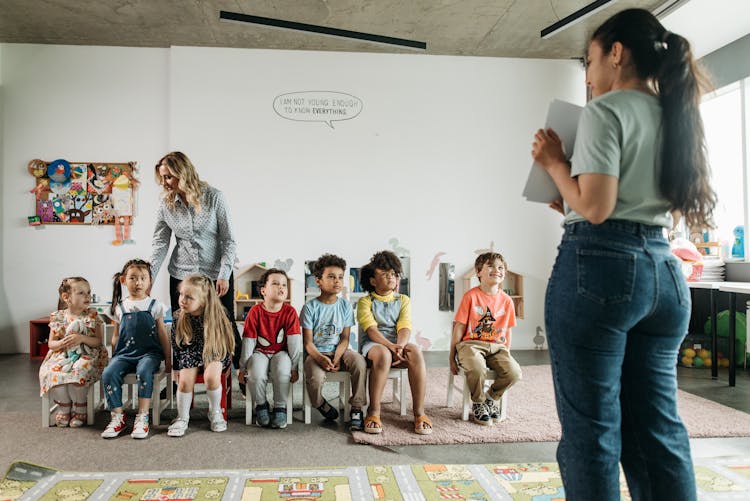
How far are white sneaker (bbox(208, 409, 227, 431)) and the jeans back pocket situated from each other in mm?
1975

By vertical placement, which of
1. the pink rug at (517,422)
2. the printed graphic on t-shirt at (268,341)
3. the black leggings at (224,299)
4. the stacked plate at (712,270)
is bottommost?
the pink rug at (517,422)

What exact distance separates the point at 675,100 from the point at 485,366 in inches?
72.2

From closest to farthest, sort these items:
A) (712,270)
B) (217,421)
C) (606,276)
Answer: (606,276)
(217,421)
(712,270)

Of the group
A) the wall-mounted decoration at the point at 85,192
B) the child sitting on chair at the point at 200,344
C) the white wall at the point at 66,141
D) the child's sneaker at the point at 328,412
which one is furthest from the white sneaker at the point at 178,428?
the wall-mounted decoration at the point at 85,192

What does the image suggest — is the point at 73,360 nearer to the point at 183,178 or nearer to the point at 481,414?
the point at 183,178

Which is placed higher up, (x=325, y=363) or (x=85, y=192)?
(x=85, y=192)

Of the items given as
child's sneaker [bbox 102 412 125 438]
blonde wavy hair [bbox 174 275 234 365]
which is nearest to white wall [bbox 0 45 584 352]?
blonde wavy hair [bbox 174 275 234 365]

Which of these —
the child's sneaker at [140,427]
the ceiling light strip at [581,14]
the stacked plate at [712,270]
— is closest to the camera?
the child's sneaker at [140,427]

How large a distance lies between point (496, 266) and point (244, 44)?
10.3 feet

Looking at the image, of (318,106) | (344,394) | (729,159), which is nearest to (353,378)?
(344,394)

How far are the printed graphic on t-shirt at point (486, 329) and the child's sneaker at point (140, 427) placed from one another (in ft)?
5.12

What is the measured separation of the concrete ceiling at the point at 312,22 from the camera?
4031 mm

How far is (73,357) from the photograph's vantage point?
2631mm

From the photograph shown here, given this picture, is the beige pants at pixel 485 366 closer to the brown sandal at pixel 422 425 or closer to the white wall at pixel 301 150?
the brown sandal at pixel 422 425
